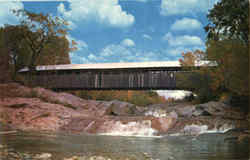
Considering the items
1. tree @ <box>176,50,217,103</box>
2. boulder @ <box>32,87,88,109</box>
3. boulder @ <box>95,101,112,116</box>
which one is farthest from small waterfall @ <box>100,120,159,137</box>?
tree @ <box>176,50,217,103</box>

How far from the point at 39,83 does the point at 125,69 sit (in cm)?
599

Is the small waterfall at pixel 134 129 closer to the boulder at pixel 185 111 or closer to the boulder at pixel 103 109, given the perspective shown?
the boulder at pixel 103 109

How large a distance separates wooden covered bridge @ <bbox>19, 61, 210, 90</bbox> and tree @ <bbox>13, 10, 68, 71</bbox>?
1.30 meters

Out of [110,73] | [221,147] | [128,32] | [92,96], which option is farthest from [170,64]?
[221,147]

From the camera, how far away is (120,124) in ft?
31.5

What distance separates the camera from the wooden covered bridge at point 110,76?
55.0 ft

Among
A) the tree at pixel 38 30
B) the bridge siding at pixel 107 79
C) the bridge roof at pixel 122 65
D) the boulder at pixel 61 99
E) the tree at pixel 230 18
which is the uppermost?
the tree at pixel 38 30

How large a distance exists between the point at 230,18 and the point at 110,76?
33.0ft

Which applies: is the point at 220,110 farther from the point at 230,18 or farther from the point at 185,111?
the point at 230,18

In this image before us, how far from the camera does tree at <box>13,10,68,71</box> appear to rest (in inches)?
730

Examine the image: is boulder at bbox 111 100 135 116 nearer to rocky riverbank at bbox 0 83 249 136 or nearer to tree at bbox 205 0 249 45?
rocky riverbank at bbox 0 83 249 136

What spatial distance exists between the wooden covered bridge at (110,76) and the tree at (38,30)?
1296 millimetres

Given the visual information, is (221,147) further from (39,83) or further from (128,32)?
(39,83)

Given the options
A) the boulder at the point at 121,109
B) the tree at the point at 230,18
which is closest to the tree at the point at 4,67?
the boulder at the point at 121,109
